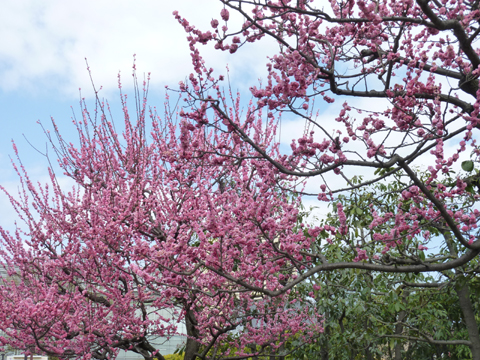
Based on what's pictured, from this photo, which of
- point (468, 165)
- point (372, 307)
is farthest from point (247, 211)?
point (372, 307)

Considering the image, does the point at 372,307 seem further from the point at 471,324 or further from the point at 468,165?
the point at 468,165

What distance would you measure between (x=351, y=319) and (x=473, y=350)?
2.84 meters

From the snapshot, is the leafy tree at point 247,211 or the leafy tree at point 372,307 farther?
the leafy tree at point 372,307

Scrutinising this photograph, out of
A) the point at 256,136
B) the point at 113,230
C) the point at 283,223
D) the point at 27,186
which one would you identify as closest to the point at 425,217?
the point at 283,223

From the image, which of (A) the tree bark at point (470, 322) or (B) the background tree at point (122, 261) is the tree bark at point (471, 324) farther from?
(B) the background tree at point (122, 261)

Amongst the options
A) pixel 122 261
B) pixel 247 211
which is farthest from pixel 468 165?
pixel 122 261

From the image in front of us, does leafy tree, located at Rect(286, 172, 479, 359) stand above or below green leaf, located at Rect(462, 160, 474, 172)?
below

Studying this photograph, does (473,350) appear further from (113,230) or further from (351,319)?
(113,230)

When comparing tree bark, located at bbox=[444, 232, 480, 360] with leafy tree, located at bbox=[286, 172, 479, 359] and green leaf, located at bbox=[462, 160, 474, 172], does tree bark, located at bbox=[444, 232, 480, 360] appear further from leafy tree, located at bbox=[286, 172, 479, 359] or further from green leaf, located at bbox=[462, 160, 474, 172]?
green leaf, located at bbox=[462, 160, 474, 172]

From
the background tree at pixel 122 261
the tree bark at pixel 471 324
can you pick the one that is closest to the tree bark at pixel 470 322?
the tree bark at pixel 471 324

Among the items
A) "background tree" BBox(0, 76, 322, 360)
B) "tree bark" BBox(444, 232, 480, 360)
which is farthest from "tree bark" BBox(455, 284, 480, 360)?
"background tree" BBox(0, 76, 322, 360)

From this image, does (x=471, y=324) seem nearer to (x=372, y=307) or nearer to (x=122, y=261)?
(x=372, y=307)

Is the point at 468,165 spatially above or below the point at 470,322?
above

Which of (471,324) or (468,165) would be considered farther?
(471,324)
